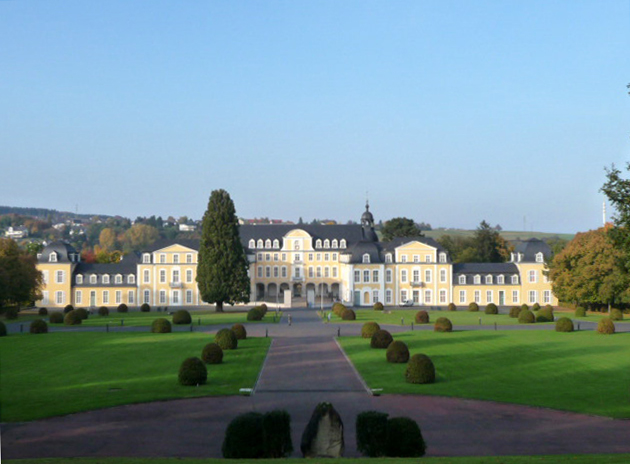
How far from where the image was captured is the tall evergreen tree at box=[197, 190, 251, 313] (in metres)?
77.6

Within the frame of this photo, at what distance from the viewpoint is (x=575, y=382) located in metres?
32.1

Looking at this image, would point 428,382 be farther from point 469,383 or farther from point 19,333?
point 19,333

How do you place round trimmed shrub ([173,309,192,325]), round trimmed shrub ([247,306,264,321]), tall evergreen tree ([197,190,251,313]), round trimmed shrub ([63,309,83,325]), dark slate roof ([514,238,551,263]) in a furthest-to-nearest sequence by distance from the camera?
dark slate roof ([514,238,551,263])
tall evergreen tree ([197,190,251,313])
round trimmed shrub ([247,306,264,321])
round trimmed shrub ([173,309,192,325])
round trimmed shrub ([63,309,83,325])

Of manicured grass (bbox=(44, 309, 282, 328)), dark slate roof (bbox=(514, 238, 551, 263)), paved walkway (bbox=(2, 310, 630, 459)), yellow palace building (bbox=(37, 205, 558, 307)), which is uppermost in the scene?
dark slate roof (bbox=(514, 238, 551, 263))

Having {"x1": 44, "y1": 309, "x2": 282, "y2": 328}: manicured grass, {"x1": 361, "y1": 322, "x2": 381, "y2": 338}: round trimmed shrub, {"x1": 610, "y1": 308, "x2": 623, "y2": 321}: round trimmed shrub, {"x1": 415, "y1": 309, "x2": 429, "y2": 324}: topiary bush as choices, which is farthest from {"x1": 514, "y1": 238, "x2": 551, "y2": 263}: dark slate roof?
{"x1": 361, "y1": 322, "x2": 381, "y2": 338}: round trimmed shrub

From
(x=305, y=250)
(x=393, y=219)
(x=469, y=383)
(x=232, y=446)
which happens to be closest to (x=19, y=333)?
(x=469, y=383)

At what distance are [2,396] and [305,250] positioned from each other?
7576 cm

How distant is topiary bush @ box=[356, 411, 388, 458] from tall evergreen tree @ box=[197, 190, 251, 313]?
59081mm

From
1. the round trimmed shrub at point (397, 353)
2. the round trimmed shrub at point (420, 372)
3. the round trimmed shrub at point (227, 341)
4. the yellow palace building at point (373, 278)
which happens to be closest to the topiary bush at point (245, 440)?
the round trimmed shrub at point (420, 372)

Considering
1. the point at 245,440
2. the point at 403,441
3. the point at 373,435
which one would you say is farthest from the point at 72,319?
the point at 403,441

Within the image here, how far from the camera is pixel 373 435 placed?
1923 centimetres

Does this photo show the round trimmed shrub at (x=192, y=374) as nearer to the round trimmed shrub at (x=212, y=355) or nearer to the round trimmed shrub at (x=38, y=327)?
the round trimmed shrub at (x=212, y=355)

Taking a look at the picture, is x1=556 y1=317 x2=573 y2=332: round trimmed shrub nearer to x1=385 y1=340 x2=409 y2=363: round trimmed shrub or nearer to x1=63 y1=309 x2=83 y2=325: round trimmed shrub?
x1=385 y1=340 x2=409 y2=363: round trimmed shrub

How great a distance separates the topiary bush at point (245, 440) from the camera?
757 inches
